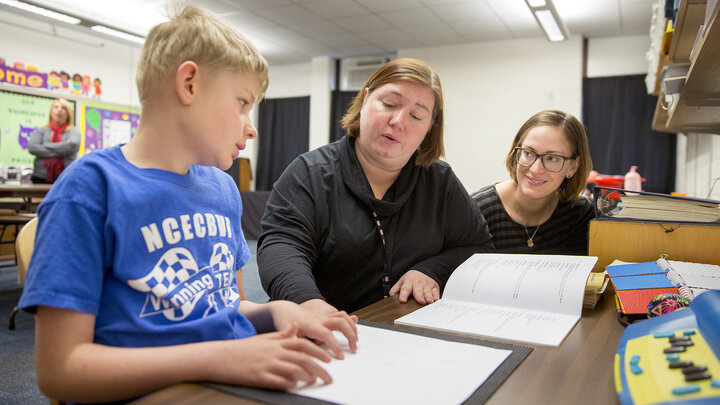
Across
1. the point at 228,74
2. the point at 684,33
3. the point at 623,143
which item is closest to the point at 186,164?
the point at 228,74

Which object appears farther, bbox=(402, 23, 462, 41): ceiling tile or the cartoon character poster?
the cartoon character poster

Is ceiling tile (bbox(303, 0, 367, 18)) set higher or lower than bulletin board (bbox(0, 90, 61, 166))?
higher

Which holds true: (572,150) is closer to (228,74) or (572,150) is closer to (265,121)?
(228,74)

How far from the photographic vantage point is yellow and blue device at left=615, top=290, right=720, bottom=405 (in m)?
0.40

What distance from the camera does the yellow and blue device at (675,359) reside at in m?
0.40

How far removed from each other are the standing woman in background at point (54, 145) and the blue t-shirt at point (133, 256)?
197 inches

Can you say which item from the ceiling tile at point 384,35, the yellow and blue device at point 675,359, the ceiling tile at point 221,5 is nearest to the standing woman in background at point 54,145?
the ceiling tile at point 221,5

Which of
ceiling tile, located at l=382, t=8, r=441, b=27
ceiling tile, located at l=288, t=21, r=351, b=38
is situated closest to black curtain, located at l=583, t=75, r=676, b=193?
ceiling tile, located at l=382, t=8, r=441, b=27

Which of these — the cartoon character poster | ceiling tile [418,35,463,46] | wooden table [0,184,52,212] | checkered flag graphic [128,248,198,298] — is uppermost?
ceiling tile [418,35,463,46]

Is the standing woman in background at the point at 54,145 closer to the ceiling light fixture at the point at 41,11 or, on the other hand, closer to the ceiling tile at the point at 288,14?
the ceiling light fixture at the point at 41,11

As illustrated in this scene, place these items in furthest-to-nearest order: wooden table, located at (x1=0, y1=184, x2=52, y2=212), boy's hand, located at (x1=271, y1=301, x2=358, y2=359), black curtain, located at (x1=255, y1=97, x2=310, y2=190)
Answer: black curtain, located at (x1=255, y1=97, x2=310, y2=190) → wooden table, located at (x1=0, y1=184, x2=52, y2=212) → boy's hand, located at (x1=271, y1=301, x2=358, y2=359)

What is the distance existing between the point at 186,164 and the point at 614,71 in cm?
617

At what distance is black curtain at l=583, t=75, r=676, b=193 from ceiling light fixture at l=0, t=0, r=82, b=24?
19.5 feet

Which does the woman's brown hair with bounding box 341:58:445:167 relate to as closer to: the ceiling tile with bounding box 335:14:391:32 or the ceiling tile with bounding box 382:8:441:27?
the ceiling tile with bounding box 382:8:441:27
